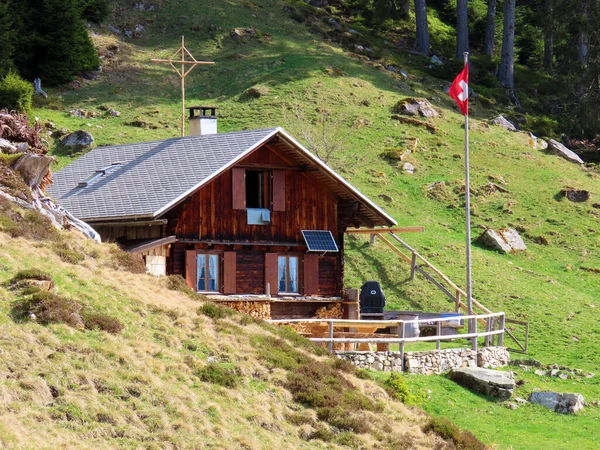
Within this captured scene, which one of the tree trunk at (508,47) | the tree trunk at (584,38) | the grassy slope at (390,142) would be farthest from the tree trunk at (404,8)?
the tree trunk at (584,38)

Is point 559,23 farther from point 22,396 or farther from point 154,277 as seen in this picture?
point 22,396

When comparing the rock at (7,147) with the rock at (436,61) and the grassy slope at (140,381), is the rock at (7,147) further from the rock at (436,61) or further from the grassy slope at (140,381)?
the rock at (436,61)

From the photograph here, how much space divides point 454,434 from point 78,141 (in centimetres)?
3701

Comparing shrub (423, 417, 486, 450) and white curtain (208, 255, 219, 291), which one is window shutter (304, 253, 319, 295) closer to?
white curtain (208, 255, 219, 291)

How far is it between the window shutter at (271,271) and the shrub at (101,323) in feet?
41.0

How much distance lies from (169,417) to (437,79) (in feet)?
214

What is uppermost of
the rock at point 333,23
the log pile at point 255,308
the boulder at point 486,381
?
the rock at point 333,23

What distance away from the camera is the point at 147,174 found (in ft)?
125

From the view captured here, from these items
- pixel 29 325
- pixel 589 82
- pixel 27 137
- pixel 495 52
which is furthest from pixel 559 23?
pixel 29 325

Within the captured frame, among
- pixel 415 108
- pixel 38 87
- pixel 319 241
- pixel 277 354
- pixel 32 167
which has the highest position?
pixel 38 87

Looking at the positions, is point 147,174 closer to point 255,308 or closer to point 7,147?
point 7,147

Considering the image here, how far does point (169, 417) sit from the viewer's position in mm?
22156

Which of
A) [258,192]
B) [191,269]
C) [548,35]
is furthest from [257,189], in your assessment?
[548,35]

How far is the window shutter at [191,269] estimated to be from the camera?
36.3m
